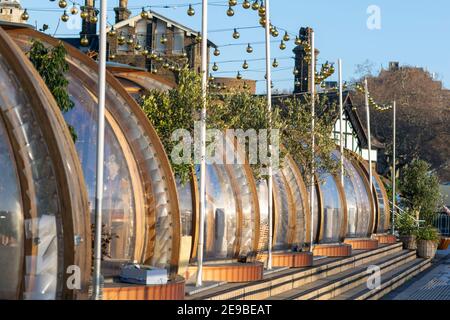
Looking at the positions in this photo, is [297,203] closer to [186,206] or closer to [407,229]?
[186,206]

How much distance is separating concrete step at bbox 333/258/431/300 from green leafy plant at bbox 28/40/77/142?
10.4 m

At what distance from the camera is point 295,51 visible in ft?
174

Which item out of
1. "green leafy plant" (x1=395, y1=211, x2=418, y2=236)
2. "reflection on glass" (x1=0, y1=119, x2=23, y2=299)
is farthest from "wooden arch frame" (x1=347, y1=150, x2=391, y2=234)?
"reflection on glass" (x1=0, y1=119, x2=23, y2=299)

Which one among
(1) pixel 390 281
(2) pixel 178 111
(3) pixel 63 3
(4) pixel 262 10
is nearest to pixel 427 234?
(1) pixel 390 281

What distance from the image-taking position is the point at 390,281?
99.4 feet

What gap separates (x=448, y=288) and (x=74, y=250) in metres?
18.3

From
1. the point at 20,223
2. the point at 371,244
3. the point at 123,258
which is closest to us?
the point at 20,223

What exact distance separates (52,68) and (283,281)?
925cm

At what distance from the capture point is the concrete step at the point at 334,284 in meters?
22.7

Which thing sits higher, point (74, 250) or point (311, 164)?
point (311, 164)

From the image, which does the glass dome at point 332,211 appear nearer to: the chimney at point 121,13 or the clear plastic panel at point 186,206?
the clear plastic panel at point 186,206
